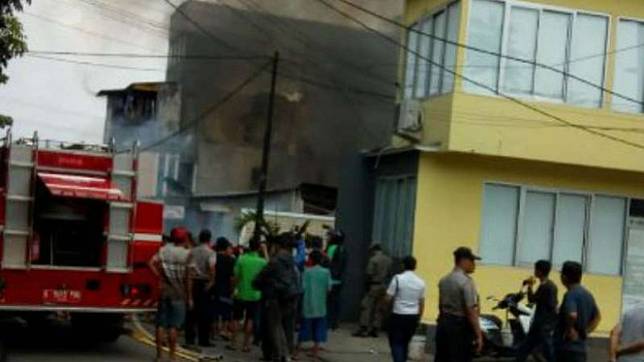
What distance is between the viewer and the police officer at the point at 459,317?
40.7 feet

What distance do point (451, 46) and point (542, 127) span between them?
88.5 inches

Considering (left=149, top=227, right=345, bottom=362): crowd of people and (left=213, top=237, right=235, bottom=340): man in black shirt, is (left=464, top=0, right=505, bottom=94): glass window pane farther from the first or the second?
(left=213, top=237, right=235, bottom=340): man in black shirt

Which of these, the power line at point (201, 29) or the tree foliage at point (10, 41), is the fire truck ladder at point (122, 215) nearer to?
the tree foliage at point (10, 41)

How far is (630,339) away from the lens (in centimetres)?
933

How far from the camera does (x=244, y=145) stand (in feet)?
173

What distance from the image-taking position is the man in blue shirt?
11.3 m

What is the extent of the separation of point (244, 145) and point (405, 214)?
3120cm

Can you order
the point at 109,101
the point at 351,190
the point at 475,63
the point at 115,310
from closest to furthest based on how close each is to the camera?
the point at 115,310, the point at 475,63, the point at 351,190, the point at 109,101

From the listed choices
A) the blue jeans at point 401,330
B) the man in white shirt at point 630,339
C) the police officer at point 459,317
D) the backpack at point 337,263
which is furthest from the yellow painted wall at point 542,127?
the man in white shirt at point 630,339

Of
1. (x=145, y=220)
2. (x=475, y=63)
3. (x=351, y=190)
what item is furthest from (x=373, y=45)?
(x=145, y=220)

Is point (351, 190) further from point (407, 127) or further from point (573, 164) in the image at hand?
point (573, 164)

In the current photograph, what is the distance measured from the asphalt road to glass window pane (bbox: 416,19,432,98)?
26.4ft

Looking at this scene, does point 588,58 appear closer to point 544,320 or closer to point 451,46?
point 451,46

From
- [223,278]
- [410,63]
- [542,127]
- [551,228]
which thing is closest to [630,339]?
[223,278]
